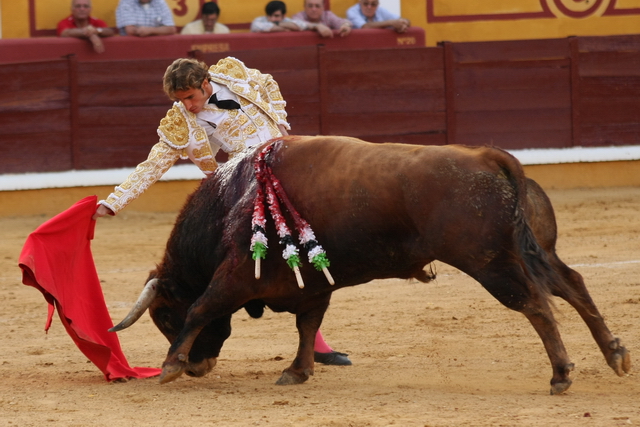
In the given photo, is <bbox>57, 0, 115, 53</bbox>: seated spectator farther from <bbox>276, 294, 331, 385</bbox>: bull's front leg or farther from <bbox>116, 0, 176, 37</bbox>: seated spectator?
<bbox>276, 294, 331, 385</bbox>: bull's front leg

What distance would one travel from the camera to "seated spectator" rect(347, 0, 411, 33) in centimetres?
935

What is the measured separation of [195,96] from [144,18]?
5.37 m

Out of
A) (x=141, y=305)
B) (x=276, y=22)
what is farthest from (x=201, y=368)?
(x=276, y=22)

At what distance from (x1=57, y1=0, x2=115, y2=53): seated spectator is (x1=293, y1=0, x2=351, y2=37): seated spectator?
1725mm

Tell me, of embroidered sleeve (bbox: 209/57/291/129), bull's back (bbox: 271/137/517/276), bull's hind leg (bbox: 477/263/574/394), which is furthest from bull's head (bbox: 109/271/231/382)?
bull's hind leg (bbox: 477/263/574/394)

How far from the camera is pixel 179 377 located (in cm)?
391

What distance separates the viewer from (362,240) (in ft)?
11.3

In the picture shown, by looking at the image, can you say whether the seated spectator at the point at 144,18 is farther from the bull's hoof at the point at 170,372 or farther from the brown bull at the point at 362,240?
the bull's hoof at the point at 170,372

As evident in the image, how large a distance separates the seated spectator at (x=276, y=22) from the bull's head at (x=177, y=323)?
213 inches

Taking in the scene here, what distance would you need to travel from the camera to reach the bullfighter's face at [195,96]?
3812mm

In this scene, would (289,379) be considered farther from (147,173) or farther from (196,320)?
(147,173)

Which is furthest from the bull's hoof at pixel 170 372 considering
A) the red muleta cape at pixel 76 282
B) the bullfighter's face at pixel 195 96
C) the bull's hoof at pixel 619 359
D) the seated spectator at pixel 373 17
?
the seated spectator at pixel 373 17

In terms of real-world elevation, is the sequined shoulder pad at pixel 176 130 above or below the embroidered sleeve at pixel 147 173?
above

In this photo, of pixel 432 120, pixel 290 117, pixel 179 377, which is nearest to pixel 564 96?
pixel 432 120
